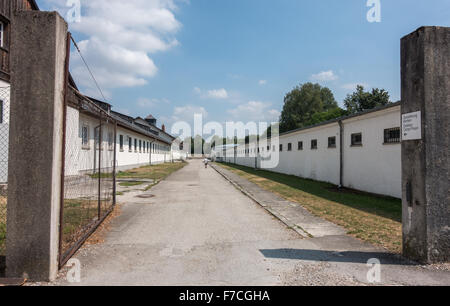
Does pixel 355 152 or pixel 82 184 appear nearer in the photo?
pixel 82 184

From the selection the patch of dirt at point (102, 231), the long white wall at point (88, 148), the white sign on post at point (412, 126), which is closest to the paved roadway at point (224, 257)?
the patch of dirt at point (102, 231)

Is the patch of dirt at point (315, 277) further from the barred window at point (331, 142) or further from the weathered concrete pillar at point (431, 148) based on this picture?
the barred window at point (331, 142)

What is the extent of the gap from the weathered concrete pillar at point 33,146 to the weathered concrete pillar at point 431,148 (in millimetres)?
4968

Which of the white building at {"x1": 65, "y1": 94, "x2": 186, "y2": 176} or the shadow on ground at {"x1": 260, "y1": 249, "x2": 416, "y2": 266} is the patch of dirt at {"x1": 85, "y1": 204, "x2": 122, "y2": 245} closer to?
the white building at {"x1": 65, "y1": 94, "x2": 186, "y2": 176}

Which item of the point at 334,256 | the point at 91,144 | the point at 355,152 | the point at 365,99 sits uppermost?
the point at 365,99

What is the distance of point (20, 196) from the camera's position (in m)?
3.29

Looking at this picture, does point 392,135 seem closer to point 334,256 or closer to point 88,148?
point 334,256

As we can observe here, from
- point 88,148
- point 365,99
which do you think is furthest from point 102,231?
point 365,99

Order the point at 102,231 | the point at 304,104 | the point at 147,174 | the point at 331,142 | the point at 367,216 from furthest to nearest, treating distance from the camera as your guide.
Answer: the point at 304,104 < the point at 147,174 < the point at 331,142 < the point at 367,216 < the point at 102,231

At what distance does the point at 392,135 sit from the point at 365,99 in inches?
1674

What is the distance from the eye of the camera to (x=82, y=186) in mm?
12086

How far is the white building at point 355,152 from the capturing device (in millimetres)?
10531

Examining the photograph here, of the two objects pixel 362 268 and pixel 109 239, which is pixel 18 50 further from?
pixel 362 268
